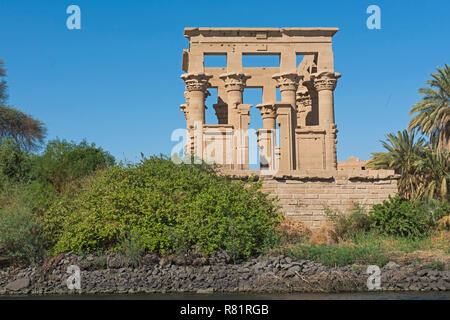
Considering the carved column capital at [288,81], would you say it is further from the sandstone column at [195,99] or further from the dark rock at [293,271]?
the dark rock at [293,271]

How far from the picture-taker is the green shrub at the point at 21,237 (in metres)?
16.0

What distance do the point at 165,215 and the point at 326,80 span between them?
1189 centimetres

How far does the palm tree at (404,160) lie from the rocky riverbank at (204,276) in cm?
910

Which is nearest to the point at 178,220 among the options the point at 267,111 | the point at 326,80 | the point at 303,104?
the point at 326,80

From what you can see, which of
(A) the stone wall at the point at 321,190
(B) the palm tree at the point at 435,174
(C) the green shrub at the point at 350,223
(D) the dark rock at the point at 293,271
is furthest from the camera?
(B) the palm tree at the point at 435,174

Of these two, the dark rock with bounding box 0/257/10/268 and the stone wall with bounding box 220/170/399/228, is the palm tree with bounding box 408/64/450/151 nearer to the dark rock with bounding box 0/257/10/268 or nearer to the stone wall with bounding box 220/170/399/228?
the stone wall with bounding box 220/170/399/228

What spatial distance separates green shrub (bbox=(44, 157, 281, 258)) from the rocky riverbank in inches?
17.6

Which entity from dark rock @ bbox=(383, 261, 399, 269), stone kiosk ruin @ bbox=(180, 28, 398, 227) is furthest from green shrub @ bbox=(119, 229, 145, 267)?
stone kiosk ruin @ bbox=(180, 28, 398, 227)

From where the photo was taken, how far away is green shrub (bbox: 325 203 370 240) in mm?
17438

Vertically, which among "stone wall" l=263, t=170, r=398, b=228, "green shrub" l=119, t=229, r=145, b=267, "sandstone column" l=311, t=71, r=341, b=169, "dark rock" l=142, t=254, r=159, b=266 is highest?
"sandstone column" l=311, t=71, r=341, b=169

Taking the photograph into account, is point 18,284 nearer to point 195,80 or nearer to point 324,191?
point 324,191

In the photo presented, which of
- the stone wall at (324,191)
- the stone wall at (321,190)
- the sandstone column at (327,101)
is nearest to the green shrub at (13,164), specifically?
the stone wall at (321,190)

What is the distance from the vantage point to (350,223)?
57.8 ft
